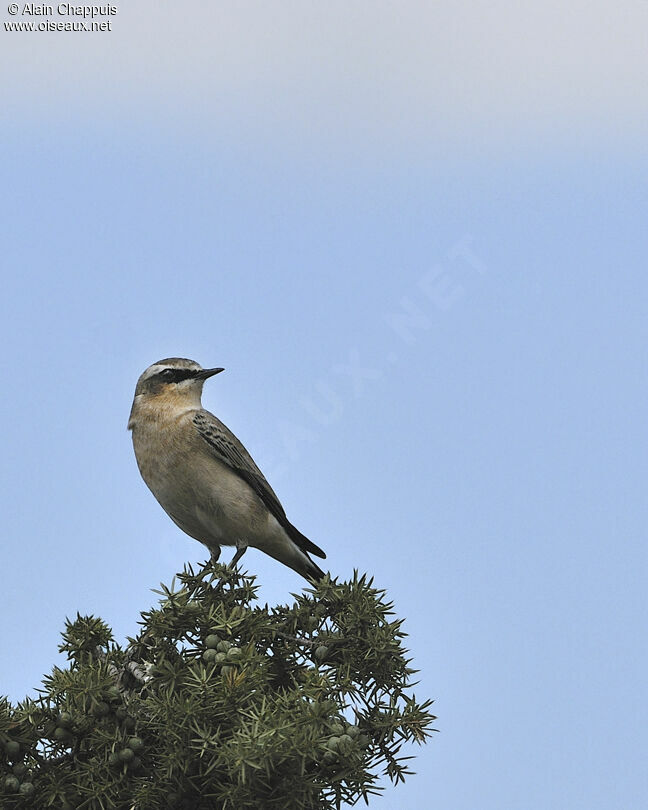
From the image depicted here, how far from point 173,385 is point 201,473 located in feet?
3.33

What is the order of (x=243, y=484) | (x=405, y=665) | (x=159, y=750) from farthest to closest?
1. (x=243, y=484)
2. (x=405, y=665)
3. (x=159, y=750)

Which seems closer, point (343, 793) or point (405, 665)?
point (343, 793)

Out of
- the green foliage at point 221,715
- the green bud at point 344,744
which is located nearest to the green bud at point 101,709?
the green foliage at point 221,715

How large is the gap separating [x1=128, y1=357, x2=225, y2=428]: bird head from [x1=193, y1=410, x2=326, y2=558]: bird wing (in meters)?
0.22

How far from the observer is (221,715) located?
6.41 m

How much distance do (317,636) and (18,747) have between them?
212cm

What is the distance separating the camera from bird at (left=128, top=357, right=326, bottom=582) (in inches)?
396

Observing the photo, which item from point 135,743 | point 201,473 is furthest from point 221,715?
point 201,473

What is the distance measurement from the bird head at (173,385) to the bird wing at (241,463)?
215 mm

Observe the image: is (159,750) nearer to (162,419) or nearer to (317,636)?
(317,636)

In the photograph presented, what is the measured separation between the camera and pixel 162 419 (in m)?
10.3

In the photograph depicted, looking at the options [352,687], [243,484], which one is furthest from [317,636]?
[243,484]

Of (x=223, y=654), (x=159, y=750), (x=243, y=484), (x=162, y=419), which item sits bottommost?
(x=159, y=750)

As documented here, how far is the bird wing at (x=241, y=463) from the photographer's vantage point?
33.5 feet
